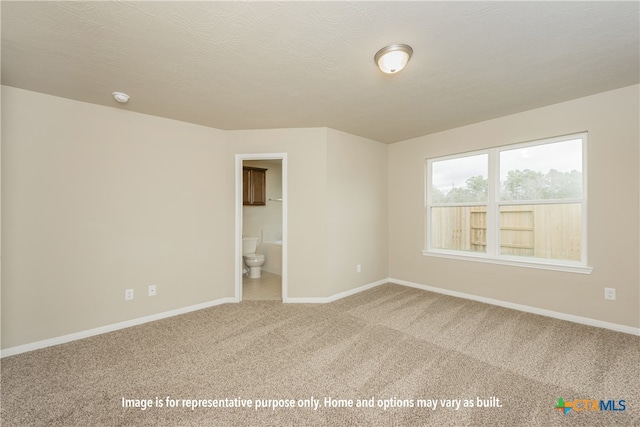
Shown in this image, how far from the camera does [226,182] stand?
12.1 ft

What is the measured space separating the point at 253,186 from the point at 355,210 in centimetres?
234

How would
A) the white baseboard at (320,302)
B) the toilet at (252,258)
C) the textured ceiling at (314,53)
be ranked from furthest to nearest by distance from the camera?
1. the toilet at (252,258)
2. the white baseboard at (320,302)
3. the textured ceiling at (314,53)

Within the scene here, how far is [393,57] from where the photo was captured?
193cm

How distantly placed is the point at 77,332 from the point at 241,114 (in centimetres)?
282

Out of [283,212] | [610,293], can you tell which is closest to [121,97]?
[283,212]

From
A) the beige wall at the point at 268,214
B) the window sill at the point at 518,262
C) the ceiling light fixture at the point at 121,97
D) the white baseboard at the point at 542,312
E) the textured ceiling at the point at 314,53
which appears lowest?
the white baseboard at the point at 542,312

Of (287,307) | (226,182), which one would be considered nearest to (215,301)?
(287,307)

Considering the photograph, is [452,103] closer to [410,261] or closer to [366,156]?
[366,156]

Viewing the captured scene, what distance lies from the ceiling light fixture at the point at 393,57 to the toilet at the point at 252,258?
3.99m

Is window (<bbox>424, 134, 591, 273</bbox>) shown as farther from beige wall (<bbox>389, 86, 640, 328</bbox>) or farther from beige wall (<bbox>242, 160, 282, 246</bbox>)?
beige wall (<bbox>242, 160, 282, 246</bbox>)

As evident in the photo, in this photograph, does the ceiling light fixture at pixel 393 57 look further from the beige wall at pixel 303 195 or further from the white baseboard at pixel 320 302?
the white baseboard at pixel 320 302

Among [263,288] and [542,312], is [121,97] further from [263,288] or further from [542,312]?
[542,312]

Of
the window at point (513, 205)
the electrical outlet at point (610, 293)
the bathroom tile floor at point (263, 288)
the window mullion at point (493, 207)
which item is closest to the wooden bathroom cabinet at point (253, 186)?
the bathroom tile floor at point (263, 288)

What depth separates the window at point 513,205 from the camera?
3006 mm
